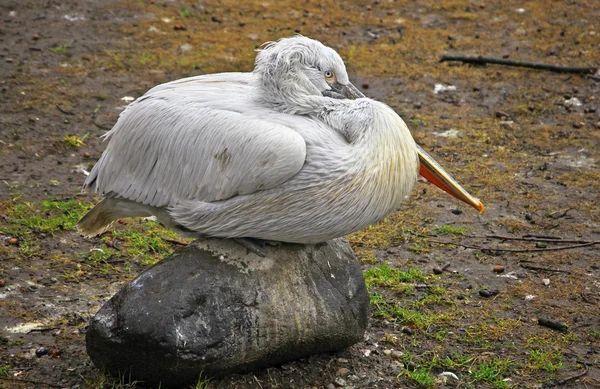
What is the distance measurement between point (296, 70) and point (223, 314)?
1247 mm

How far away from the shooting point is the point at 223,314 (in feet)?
12.2

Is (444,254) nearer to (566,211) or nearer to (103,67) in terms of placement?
(566,211)

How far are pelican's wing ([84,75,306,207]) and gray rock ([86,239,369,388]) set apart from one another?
0.34 metres

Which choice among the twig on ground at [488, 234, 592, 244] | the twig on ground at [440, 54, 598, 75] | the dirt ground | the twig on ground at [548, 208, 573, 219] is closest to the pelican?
the dirt ground

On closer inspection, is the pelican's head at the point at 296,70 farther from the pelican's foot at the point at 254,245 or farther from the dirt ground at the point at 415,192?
the dirt ground at the point at 415,192

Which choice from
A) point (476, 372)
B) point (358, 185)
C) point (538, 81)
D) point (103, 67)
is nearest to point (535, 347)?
point (476, 372)

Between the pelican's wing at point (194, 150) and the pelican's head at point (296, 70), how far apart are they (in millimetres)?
171

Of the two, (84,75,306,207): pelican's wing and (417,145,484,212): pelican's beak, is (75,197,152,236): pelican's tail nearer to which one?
(84,75,306,207): pelican's wing

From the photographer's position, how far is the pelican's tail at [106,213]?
424cm

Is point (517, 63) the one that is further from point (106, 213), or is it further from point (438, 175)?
point (106, 213)

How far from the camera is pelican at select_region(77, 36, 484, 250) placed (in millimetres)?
3707

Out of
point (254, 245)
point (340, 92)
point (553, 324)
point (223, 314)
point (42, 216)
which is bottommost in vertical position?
point (42, 216)

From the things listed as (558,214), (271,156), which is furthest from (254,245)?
(558,214)

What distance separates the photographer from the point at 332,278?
13.5ft
